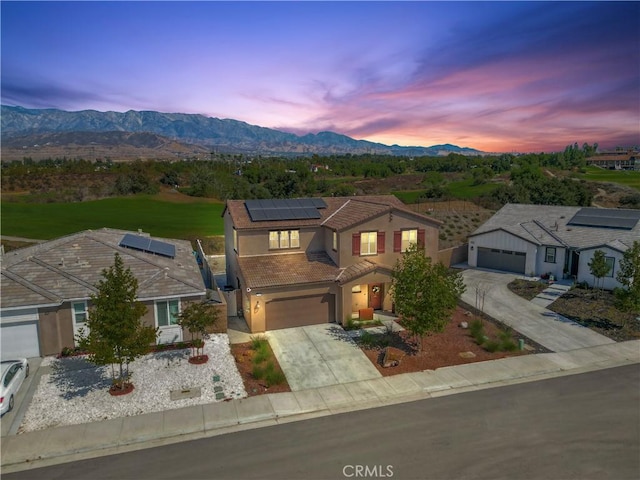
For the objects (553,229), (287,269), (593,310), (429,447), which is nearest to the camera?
(429,447)

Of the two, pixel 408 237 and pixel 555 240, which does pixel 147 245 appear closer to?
pixel 408 237

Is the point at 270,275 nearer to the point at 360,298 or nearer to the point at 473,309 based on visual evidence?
the point at 360,298

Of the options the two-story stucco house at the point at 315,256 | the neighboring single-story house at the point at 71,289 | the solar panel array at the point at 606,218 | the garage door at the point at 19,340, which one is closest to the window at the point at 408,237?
the two-story stucco house at the point at 315,256

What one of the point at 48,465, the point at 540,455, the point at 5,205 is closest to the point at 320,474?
the point at 540,455

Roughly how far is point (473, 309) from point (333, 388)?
13.5m

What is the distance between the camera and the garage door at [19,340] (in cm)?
1970

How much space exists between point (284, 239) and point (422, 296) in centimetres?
1020

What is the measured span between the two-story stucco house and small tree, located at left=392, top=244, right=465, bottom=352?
3981 millimetres

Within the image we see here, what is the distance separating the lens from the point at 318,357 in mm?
20766

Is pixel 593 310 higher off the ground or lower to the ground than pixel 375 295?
lower

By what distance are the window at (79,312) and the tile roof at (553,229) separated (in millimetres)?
30379

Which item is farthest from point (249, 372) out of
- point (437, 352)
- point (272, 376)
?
point (437, 352)

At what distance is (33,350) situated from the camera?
→ 792 inches

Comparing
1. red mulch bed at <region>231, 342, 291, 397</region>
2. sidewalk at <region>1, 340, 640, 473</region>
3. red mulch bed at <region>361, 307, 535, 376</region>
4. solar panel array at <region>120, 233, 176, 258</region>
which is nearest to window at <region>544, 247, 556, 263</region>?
sidewalk at <region>1, 340, 640, 473</region>
